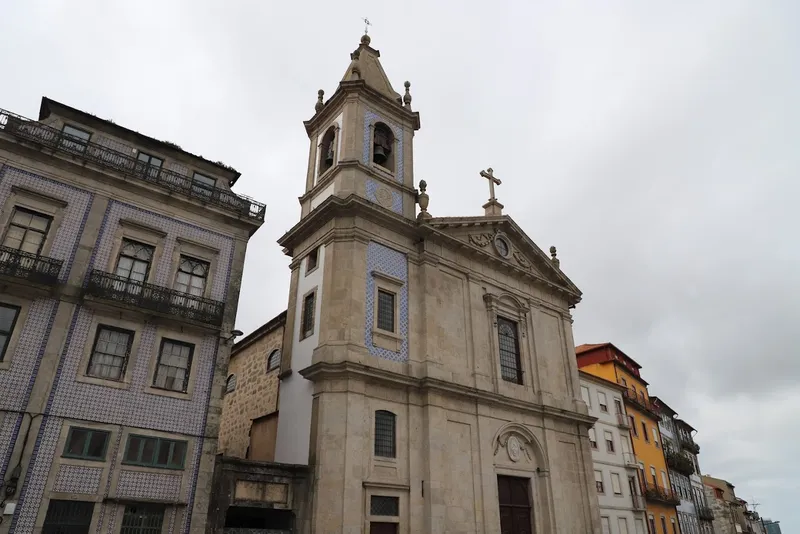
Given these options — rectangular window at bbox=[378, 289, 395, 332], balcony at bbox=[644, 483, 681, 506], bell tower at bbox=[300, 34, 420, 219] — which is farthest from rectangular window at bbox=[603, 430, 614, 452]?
rectangular window at bbox=[378, 289, 395, 332]

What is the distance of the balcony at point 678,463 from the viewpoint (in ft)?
135

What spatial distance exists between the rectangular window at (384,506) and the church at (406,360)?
0.03m

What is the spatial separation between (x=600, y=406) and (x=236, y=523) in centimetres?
2432

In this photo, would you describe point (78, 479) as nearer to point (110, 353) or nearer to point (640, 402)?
point (110, 353)

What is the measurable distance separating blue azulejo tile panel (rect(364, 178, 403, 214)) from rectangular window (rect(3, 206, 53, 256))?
10381 mm

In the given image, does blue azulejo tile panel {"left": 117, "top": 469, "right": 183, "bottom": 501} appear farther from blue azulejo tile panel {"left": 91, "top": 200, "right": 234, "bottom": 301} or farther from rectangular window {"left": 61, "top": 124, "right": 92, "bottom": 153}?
rectangular window {"left": 61, "top": 124, "right": 92, "bottom": 153}

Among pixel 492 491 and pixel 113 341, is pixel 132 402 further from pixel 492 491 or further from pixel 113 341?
pixel 492 491

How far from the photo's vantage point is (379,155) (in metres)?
22.5

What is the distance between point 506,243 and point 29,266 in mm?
17335

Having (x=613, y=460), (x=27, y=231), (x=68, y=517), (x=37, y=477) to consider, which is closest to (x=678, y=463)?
(x=613, y=460)

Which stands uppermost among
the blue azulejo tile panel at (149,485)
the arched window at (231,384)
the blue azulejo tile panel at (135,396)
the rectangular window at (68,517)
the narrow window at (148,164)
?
the narrow window at (148,164)

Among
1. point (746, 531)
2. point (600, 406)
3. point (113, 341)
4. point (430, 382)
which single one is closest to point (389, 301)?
point (430, 382)

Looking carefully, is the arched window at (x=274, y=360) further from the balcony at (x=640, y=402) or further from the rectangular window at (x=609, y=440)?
the balcony at (x=640, y=402)

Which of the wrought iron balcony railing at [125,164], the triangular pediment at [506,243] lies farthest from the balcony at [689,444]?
the wrought iron balcony railing at [125,164]
